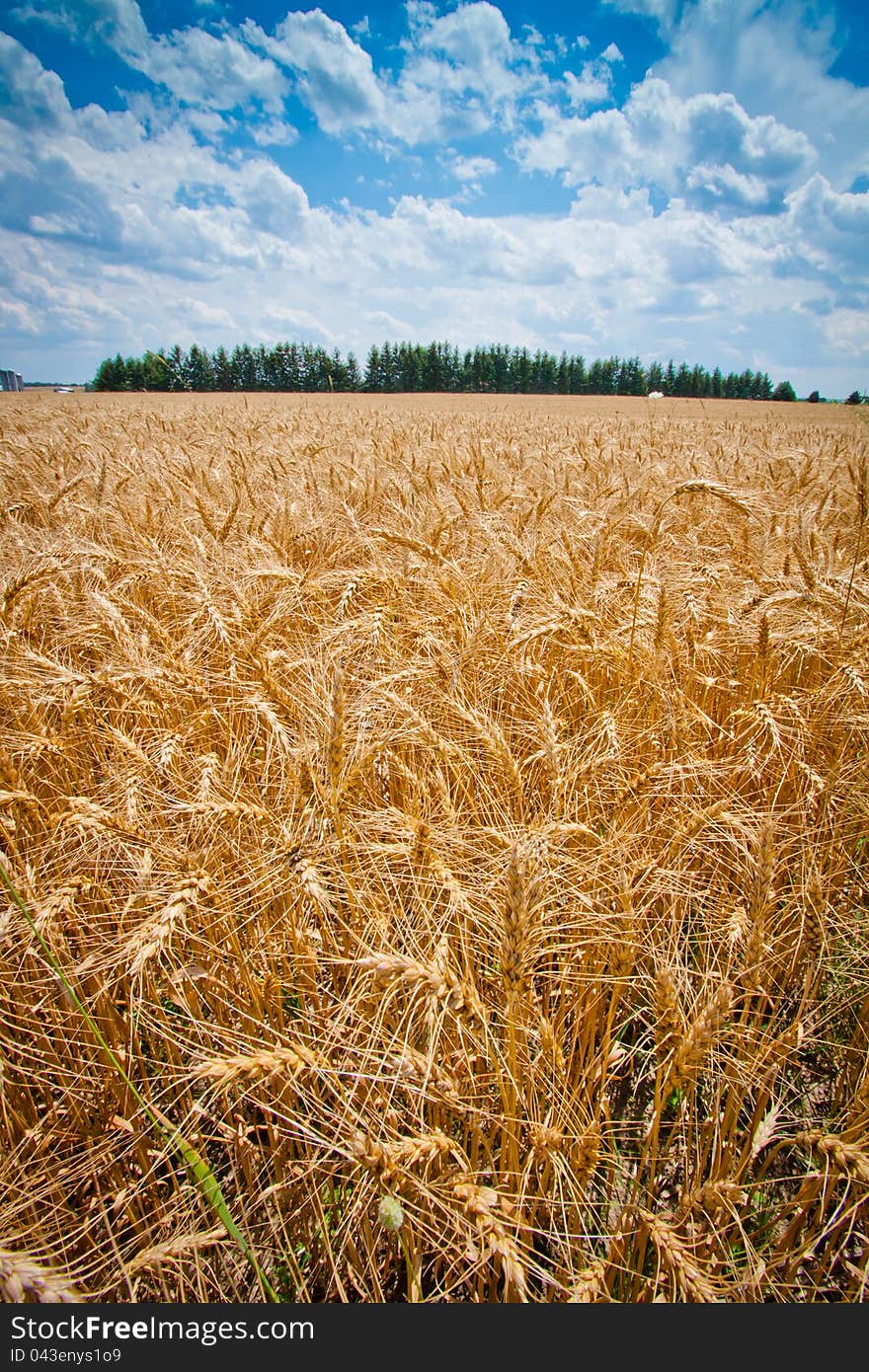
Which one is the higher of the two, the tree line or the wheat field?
the tree line

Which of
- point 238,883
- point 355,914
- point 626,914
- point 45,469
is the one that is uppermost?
point 45,469

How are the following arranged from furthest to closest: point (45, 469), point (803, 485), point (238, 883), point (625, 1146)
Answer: point (45, 469), point (803, 485), point (238, 883), point (625, 1146)

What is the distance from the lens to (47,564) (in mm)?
2379

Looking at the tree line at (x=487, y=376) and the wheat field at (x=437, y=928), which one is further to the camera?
the tree line at (x=487, y=376)

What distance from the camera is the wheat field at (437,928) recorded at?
0.98 m

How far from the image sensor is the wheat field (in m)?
0.98

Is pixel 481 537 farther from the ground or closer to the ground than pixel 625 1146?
farther from the ground

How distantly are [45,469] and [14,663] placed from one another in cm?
396

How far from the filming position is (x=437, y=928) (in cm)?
110

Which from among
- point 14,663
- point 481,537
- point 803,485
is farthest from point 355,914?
point 803,485

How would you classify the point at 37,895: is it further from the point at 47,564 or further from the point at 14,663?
the point at 47,564

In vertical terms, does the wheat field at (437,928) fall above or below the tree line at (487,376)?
below

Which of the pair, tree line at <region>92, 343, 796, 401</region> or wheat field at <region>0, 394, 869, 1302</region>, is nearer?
wheat field at <region>0, 394, 869, 1302</region>

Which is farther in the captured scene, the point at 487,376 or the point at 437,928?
the point at 487,376
